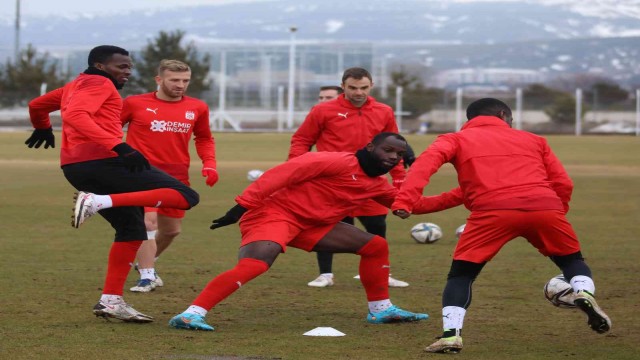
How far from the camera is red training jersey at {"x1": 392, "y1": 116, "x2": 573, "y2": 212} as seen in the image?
8.22 m

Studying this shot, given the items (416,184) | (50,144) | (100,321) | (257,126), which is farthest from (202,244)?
(257,126)

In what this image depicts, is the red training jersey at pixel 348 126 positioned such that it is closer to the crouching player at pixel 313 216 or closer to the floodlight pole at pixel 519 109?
the crouching player at pixel 313 216

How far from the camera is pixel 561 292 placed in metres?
8.84

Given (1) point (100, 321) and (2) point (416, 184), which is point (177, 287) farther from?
(2) point (416, 184)

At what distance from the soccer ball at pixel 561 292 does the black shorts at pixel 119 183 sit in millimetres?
2716

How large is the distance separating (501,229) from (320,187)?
1.61 metres

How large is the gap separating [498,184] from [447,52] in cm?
18686

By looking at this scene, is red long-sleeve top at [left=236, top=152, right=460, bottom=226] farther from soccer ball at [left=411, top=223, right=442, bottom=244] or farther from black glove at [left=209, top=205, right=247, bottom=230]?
soccer ball at [left=411, top=223, right=442, bottom=244]

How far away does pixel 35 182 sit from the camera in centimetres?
2692

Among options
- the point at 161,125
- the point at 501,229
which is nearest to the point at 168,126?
the point at 161,125

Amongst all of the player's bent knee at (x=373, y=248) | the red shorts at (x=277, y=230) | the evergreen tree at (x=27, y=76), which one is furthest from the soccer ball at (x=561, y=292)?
the evergreen tree at (x=27, y=76)

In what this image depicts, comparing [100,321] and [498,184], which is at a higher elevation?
[498,184]

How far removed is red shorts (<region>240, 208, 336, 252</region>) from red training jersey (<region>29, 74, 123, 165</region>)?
113 centimetres

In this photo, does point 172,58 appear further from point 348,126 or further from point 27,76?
point 348,126
